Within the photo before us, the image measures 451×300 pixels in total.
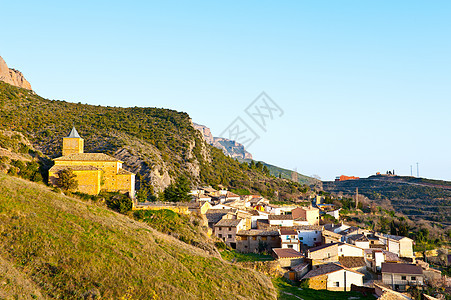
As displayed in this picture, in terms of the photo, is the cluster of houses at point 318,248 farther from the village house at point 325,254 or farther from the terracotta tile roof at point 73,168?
the terracotta tile roof at point 73,168

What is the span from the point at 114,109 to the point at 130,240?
7088cm

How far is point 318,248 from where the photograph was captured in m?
38.6

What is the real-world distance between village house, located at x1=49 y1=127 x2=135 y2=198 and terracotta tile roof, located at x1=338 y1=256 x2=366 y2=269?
2035cm

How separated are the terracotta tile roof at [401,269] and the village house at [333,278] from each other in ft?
9.05

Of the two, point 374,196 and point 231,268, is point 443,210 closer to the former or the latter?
point 374,196

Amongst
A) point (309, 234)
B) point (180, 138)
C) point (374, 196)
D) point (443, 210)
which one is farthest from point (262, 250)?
point (374, 196)

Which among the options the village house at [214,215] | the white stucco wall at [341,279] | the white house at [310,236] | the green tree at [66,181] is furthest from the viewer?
the white house at [310,236]

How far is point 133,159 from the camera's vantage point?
5781 cm

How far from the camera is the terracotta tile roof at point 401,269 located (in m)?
34.6

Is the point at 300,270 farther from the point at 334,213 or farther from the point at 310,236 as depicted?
the point at 334,213

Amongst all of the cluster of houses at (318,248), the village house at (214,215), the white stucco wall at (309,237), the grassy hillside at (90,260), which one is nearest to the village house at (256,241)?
the cluster of houses at (318,248)

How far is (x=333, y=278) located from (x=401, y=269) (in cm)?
686

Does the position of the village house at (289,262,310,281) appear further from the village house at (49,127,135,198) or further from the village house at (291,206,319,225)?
the village house at (291,206,319,225)

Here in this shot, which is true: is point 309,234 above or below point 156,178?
below
